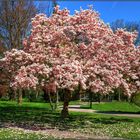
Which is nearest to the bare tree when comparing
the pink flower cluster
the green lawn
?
the green lawn

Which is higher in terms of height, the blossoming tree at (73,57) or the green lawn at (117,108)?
the blossoming tree at (73,57)

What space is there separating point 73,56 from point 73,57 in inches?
4.3

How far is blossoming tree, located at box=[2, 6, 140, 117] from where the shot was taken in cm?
2455

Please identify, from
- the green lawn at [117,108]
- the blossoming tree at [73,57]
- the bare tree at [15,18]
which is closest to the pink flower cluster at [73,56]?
the blossoming tree at [73,57]

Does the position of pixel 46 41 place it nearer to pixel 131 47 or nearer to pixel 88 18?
pixel 88 18

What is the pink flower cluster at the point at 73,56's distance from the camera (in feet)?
80.5

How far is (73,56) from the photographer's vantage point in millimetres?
26125

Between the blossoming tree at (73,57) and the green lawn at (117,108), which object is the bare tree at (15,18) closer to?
the green lawn at (117,108)

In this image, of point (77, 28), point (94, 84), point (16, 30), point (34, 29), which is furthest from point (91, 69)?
point (16, 30)

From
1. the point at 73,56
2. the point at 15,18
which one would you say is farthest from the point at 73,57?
the point at 15,18

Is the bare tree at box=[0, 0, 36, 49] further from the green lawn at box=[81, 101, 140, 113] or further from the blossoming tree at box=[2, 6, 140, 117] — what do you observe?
the blossoming tree at box=[2, 6, 140, 117]

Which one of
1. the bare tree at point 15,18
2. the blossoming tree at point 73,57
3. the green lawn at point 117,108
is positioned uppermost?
the bare tree at point 15,18

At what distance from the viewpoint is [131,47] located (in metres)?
28.8

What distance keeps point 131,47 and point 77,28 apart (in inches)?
164
